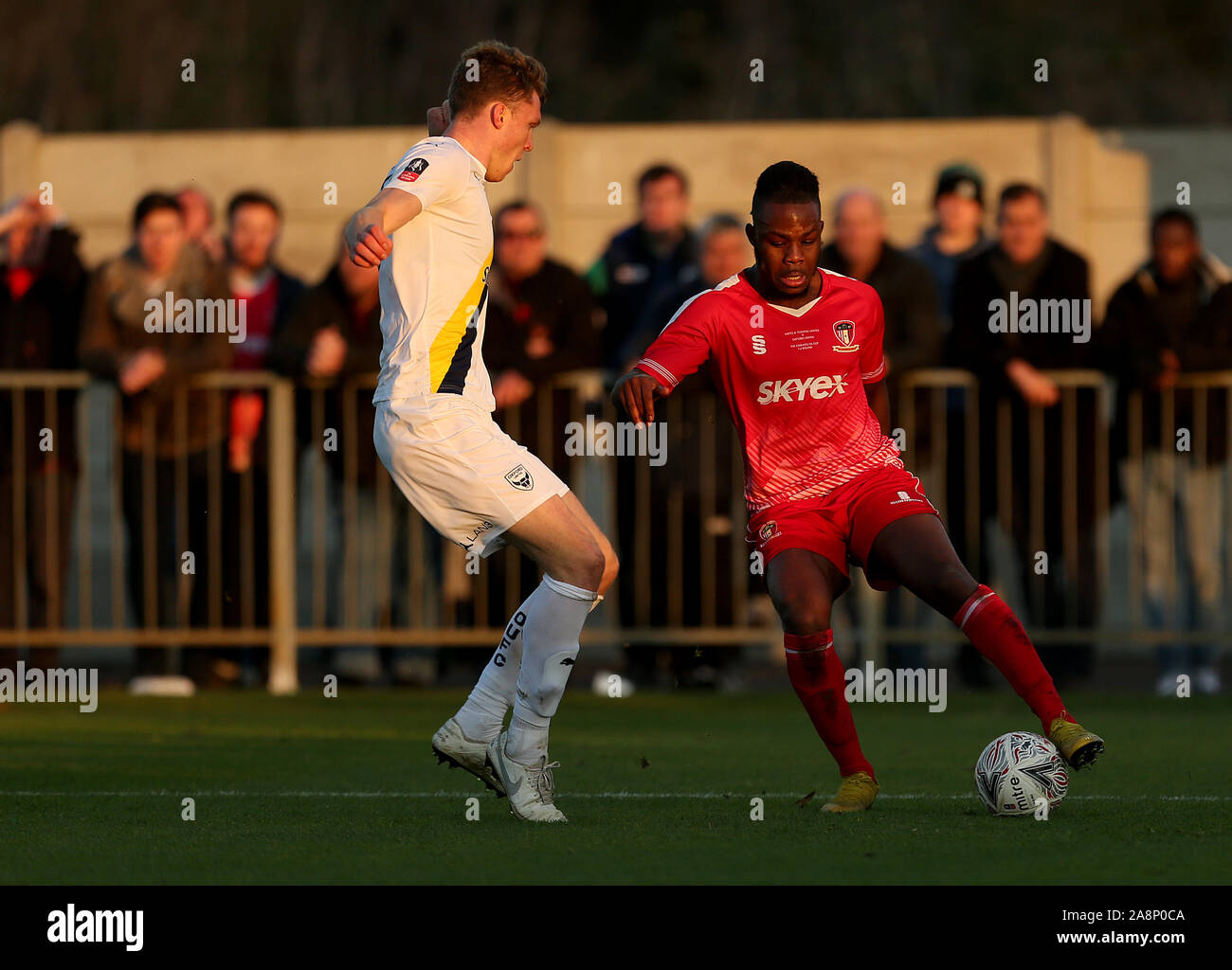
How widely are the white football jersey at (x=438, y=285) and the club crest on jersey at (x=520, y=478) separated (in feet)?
0.88

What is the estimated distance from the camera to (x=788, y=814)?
6.68 m

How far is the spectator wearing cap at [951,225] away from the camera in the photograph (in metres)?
11.9

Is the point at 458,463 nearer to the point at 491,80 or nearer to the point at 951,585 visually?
the point at 491,80

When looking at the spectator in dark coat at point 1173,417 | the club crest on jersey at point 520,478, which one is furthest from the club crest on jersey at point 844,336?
the spectator in dark coat at point 1173,417

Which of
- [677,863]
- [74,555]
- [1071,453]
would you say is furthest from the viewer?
[74,555]

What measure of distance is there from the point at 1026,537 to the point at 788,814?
4.91 metres

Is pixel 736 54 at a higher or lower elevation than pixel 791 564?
higher

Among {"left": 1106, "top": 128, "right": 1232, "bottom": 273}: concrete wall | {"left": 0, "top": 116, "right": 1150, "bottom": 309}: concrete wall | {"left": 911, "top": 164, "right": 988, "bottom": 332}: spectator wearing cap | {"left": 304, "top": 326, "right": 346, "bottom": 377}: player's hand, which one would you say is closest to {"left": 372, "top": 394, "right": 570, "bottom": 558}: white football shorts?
{"left": 304, "top": 326, "right": 346, "bottom": 377}: player's hand

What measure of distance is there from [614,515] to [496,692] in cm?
486

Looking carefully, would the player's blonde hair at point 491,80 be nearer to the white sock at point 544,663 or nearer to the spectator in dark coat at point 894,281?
the white sock at point 544,663

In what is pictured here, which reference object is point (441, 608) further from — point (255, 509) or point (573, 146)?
point (573, 146)

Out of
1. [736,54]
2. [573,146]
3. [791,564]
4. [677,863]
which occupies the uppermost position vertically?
[736,54]
